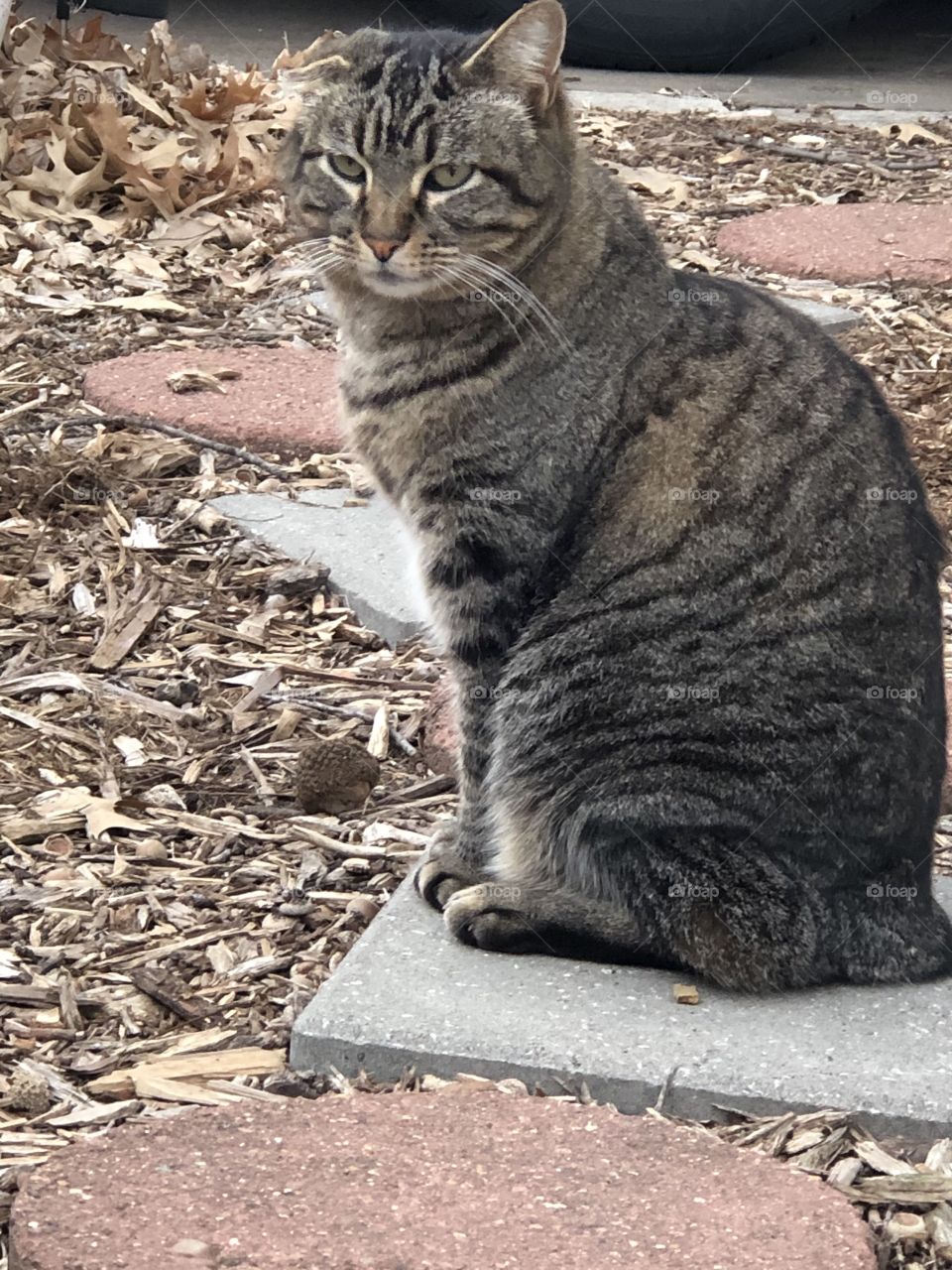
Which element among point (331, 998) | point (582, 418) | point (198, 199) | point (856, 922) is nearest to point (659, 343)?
point (582, 418)

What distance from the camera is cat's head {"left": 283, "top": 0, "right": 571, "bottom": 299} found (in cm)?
301

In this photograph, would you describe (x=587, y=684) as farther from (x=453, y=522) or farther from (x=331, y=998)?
(x=331, y=998)

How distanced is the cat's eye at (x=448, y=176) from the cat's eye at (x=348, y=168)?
0.12 meters

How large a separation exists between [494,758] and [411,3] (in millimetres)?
7891

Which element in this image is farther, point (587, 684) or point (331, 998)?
point (587, 684)

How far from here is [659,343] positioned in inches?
119

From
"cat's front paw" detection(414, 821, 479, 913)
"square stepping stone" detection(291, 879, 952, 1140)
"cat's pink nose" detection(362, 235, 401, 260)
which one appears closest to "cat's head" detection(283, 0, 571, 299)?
"cat's pink nose" detection(362, 235, 401, 260)

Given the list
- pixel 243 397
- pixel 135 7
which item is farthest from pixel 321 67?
pixel 135 7
